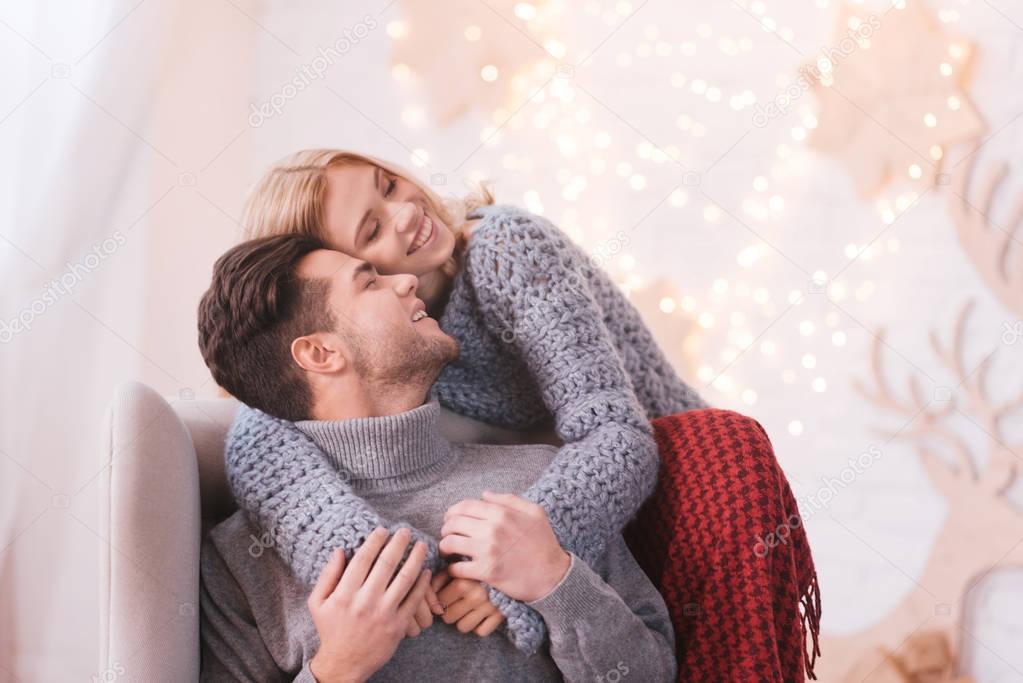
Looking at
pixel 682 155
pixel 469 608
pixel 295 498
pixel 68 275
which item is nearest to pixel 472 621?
pixel 469 608

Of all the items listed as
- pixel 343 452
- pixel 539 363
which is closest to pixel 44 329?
pixel 343 452

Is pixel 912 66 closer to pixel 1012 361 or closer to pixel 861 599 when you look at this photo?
pixel 1012 361

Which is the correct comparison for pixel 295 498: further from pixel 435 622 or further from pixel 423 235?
pixel 423 235

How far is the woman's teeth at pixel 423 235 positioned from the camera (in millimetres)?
1447

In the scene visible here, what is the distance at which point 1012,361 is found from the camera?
2365 millimetres

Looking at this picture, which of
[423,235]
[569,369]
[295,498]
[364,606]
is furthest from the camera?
[423,235]

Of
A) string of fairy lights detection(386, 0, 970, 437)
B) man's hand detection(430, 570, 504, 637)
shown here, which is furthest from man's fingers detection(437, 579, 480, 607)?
string of fairy lights detection(386, 0, 970, 437)

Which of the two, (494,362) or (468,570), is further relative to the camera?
(494,362)

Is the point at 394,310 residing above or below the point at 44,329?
above

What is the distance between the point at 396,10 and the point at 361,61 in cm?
14

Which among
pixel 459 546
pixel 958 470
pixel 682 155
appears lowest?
pixel 459 546

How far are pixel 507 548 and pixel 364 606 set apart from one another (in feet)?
0.55

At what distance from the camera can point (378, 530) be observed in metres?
1.11

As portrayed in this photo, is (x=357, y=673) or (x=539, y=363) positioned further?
(x=539, y=363)
